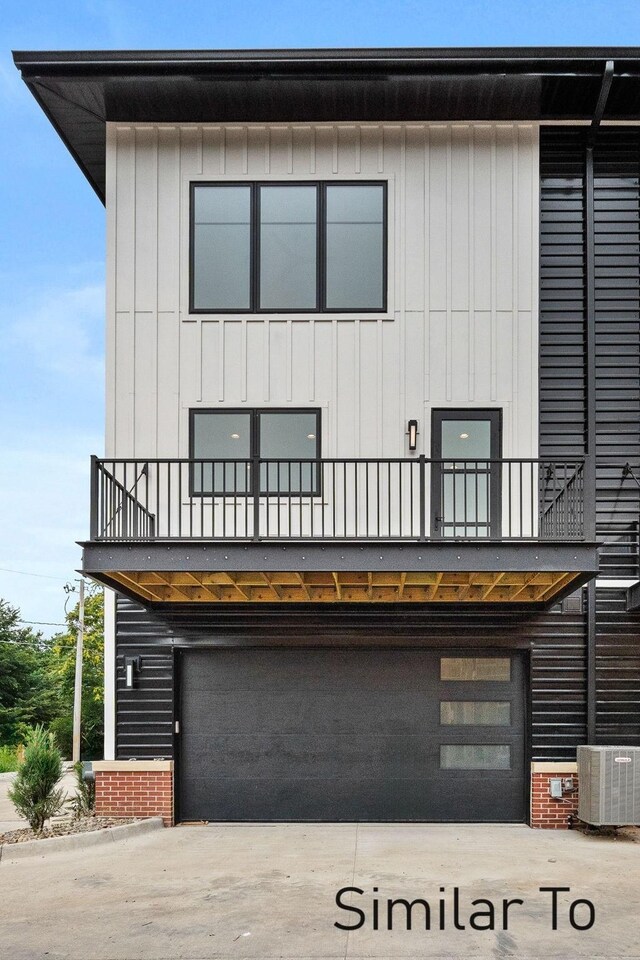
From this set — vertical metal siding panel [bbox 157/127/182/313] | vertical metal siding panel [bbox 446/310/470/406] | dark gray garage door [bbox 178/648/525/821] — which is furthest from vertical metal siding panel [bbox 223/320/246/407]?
dark gray garage door [bbox 178/648/525/821]

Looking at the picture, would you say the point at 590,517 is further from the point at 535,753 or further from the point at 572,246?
the point at 572,246

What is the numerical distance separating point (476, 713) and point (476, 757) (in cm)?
52

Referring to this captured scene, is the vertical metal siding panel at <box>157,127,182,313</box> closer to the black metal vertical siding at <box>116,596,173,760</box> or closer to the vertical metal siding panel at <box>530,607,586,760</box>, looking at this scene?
the black metal vertical siding at <box>116,596,173,760</box>

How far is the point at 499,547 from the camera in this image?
357 inches

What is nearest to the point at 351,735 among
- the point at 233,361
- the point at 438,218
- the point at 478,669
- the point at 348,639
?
the point at 348,639

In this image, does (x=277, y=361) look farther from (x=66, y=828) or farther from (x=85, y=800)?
(x=66, y=828)

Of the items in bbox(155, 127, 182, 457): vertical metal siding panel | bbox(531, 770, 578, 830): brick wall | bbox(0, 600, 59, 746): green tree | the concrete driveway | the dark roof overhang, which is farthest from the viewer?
bbox(0, 600, 59, 746): green tree

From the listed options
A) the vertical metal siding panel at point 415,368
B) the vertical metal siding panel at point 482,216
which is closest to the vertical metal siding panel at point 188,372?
the vertical metal siding panel at point 415,368

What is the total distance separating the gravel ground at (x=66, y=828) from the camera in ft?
31.4

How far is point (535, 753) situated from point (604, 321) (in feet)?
17.4

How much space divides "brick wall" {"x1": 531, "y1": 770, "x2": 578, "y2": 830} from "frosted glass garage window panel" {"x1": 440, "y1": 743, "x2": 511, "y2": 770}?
0.42 m

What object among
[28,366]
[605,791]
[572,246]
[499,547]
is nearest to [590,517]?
[499,547]

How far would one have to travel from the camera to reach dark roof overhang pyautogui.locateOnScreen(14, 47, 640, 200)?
411 inches

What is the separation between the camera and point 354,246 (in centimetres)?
1129
